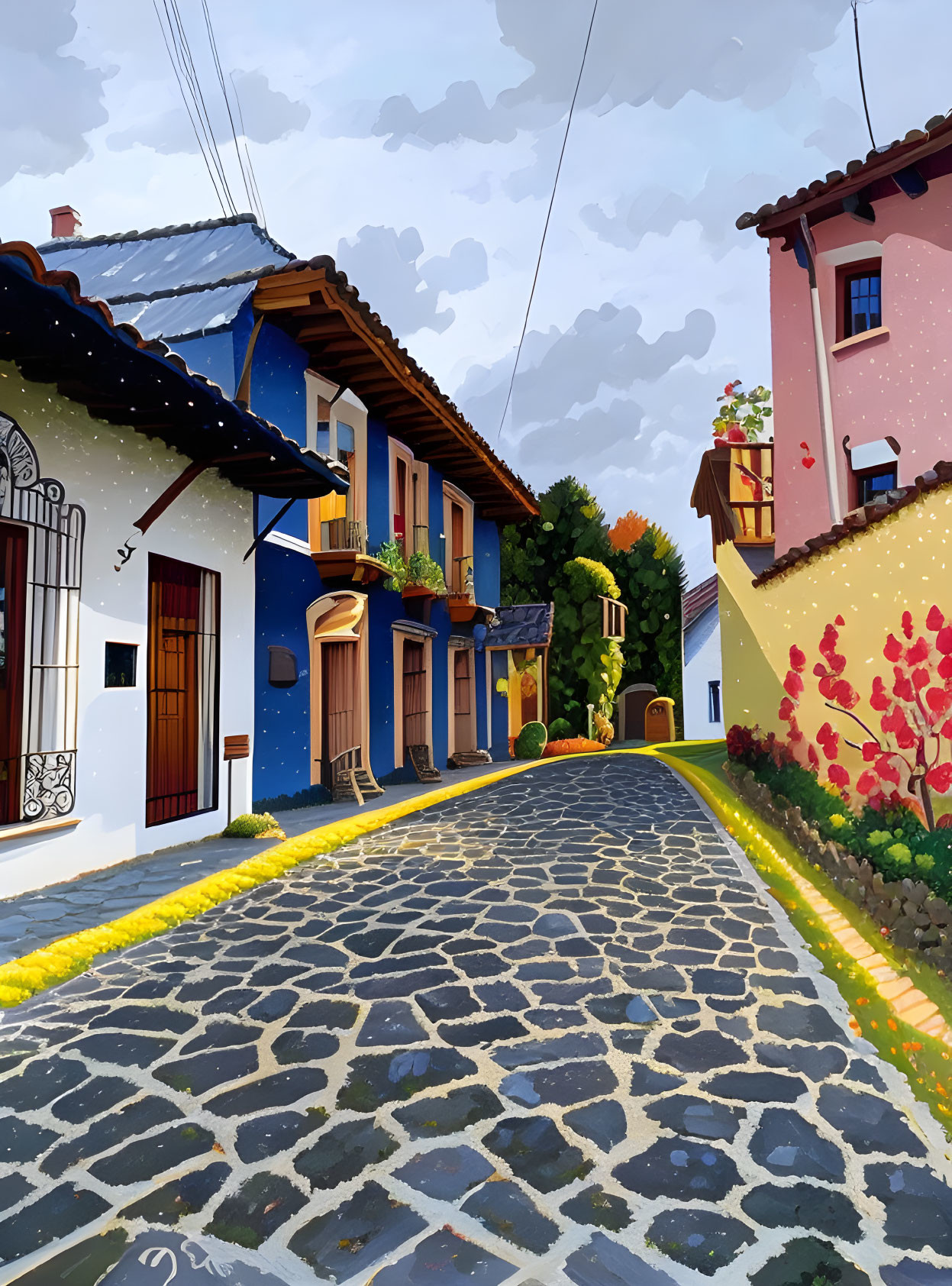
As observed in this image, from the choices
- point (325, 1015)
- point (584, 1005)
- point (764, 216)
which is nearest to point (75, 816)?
point (325, 1015)

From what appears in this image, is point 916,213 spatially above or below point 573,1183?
above

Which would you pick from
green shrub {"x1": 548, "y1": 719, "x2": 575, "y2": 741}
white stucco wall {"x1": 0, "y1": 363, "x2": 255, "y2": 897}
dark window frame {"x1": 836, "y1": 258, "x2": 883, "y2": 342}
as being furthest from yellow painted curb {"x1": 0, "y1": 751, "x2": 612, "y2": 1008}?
green shrub {"x1": 548, "y1": 719, "x2": 575, "y2": 741}

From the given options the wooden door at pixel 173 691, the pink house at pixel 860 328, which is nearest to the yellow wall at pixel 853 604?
the pink house at pixel 860 328

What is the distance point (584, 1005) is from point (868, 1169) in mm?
1738

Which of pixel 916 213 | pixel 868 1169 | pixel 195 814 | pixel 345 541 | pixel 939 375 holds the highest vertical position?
pixel 916 213

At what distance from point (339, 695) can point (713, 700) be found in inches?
699

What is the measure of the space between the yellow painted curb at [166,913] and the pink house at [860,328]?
27.1ft

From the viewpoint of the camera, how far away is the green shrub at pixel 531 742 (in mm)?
21953

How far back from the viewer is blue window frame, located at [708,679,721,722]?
27.8 metres

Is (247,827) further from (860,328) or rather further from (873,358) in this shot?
(860,328)

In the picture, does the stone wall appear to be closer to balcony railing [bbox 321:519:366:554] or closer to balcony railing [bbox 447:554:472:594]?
balcony railing [bbox 321:519:366:554]

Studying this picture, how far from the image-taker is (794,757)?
894cm

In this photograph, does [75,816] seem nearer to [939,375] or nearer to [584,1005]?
[584,1005]

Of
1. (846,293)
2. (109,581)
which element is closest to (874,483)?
(846,293)
